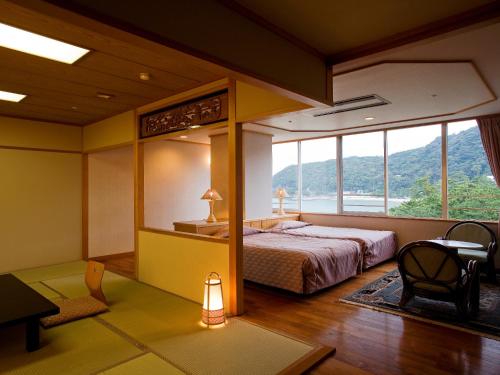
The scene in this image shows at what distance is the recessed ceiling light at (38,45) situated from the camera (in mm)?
2375

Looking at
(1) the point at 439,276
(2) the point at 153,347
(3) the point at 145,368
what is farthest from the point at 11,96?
(1) the point at 439,276

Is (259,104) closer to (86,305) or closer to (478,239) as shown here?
(86,305)

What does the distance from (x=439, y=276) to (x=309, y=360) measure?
1735 millimetres

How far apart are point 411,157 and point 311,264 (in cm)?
363

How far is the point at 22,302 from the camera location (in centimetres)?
278

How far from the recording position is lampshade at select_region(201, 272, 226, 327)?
3043 mm

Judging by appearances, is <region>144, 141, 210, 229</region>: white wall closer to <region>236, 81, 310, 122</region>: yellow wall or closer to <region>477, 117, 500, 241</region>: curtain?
<region>236, 81, 310, 122</region>: yellow wall

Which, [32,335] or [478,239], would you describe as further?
[478,239]

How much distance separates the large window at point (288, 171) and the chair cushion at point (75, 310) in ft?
16.8

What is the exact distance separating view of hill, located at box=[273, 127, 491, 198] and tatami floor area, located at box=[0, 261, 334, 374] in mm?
4671

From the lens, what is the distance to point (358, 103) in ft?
15.0

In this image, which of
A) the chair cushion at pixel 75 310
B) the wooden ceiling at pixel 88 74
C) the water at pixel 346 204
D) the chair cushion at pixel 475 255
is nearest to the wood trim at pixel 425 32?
the wooden ceiling at pixel 88 74

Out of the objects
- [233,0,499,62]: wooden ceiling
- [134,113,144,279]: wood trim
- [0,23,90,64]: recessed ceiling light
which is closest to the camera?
[233,0,499,62]: wooden ceiling

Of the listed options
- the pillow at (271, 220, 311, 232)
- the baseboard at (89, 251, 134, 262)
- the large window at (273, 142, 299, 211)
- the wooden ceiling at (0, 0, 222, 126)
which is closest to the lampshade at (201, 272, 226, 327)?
the wooden ceiling at (0, 0, 222, 126)
